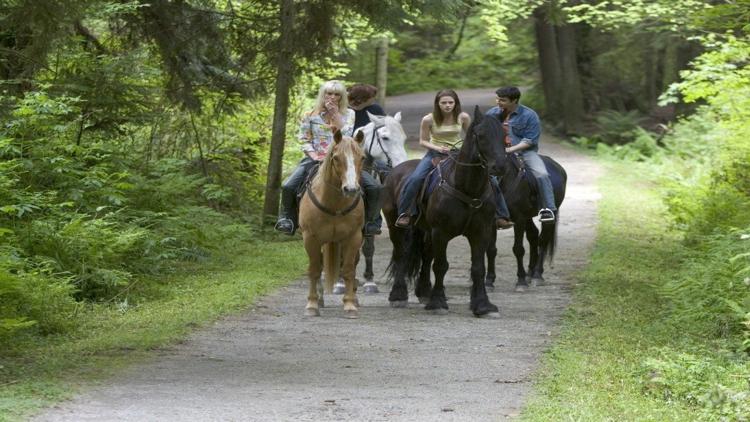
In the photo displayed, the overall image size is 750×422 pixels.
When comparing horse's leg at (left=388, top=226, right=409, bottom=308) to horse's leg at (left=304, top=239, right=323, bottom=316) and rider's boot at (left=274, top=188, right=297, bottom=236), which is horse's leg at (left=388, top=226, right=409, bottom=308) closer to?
horse's leg at (left=304, top=239, right=323, bottom=316)

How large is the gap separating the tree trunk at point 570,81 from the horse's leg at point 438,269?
100 feet

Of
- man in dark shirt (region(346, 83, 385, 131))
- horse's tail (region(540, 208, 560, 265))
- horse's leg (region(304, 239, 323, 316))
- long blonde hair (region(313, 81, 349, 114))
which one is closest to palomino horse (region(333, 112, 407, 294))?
man in dark shirt (region(346, 83, 385, 131))

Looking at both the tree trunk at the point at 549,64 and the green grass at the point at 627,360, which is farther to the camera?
the tree trunk at the point at 549,64

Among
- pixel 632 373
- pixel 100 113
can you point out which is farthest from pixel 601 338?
pixel 100 113

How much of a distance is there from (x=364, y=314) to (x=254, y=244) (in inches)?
256

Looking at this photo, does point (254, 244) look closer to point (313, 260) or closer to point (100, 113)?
point (100, 113)

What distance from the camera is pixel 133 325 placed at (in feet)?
37.8

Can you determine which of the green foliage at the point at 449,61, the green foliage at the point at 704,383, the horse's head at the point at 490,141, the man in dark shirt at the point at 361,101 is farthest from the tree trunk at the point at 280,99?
the green foliage at the point at 449,61

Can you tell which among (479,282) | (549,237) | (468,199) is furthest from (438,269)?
(549,237)

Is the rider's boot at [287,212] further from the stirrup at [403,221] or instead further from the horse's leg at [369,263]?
the horse's leg at [369,263]

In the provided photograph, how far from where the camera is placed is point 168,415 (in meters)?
7.47

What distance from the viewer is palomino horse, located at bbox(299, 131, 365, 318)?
11.6 metres

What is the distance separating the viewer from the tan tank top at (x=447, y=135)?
44.0ft

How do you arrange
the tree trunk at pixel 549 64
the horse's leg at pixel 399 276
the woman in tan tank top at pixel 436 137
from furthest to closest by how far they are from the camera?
1. the tree trunk at pixel 549 64
2. the horse's leg at pixel 399 276
3. the woman in tan tank top at pixel 436 137
